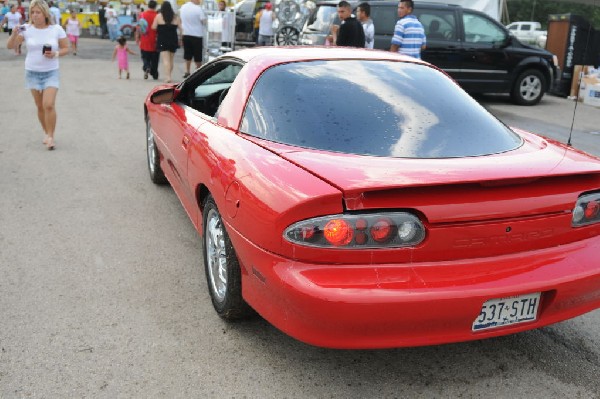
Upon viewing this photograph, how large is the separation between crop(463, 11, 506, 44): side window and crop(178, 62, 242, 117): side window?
8819mm

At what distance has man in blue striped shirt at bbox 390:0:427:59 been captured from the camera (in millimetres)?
9320

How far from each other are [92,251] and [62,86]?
32.7 ft

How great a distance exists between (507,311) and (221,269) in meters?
1.47

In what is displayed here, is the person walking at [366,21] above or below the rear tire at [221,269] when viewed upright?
above

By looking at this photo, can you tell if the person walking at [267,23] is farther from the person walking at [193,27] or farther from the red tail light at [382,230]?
the red tail light at [382,230]

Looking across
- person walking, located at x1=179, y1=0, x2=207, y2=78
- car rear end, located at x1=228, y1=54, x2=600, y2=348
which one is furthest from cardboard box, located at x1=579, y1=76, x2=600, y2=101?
car rear end, located at x1=228, y1=54, x2=600, y2=348

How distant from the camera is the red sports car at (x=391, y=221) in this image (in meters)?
2.39

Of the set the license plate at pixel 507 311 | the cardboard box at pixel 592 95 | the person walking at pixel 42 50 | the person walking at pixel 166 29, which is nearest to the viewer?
the license plate at pixel 507 311

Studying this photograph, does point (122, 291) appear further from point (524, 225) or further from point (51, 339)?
point (524, 225)

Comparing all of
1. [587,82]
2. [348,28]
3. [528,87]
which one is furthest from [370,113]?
[587,82]

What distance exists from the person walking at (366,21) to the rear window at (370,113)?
725 centimetres

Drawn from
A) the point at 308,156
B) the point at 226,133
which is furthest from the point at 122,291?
the point at 308,156

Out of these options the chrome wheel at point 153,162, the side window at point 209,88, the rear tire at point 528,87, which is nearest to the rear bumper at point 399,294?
the side window at point 209,88

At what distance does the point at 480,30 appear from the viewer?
40.3ft
